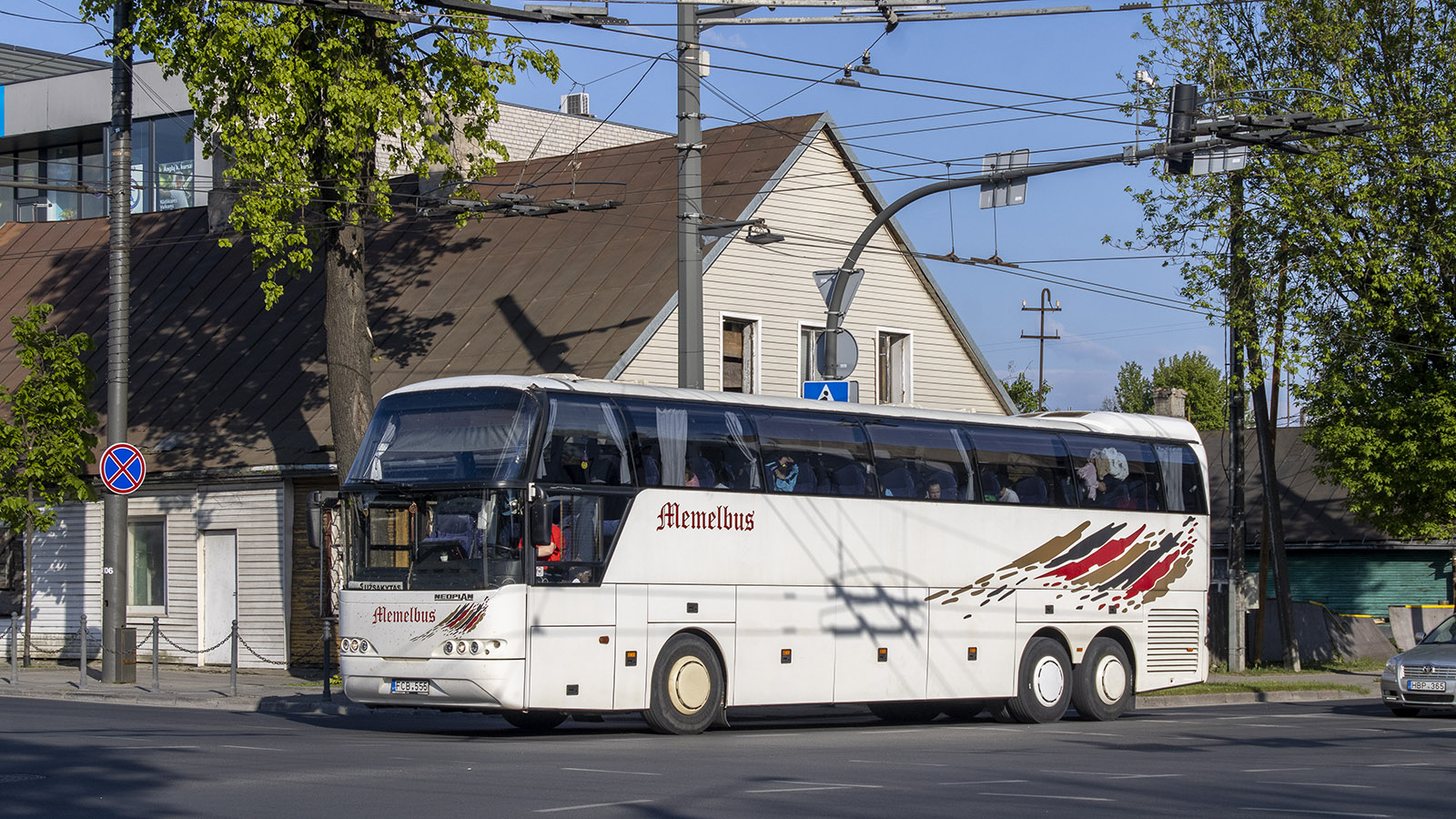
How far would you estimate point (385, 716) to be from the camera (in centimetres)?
2012

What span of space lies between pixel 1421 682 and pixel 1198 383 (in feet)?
233

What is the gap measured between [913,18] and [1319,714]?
37.1 feet

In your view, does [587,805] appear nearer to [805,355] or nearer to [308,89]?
[308,89]

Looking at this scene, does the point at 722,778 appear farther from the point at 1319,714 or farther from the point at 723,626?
the point at 1319,714

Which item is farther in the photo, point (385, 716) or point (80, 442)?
point (80, 442)

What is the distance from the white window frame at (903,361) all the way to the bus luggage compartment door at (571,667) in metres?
15.5

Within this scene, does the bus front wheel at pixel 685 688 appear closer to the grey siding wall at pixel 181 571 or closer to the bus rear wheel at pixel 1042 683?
the bus rear wheel at pixel 1042 683

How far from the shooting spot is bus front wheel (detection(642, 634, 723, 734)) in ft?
55.5

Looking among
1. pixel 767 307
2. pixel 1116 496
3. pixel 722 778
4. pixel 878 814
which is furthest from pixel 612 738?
pixel 767 307

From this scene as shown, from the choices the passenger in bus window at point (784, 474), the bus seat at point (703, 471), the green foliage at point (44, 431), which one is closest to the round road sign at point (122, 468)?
the green foliage at point (44, 431)

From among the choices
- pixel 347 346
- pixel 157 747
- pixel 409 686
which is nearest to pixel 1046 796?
pixel 409 686

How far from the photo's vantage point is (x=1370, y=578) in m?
46.5

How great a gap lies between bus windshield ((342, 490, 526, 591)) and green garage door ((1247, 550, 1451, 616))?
33630 mm

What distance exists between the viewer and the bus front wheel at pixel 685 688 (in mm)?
16922
